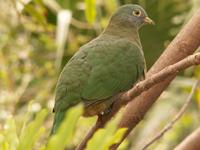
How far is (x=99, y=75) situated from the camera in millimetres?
1982

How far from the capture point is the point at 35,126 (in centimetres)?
89

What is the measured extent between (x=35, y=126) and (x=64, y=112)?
3.04ft

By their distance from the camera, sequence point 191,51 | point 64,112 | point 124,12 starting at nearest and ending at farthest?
point 191,51 < point 64,112 < point 124,12

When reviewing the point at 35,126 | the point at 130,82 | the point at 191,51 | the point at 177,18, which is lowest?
the point at 177,18

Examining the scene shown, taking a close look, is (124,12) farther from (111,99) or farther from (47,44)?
(47,44)

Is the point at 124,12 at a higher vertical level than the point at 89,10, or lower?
lower

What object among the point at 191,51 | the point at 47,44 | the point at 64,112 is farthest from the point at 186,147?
the point at 47,44

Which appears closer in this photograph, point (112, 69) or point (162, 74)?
point (162, 74)

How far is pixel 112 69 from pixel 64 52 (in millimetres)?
1309

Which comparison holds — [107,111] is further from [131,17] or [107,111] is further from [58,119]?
[131,17]

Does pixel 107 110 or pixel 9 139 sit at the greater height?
pixel 9 139

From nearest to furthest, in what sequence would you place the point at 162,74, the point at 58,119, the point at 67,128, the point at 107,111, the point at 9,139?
the point at 67,128
the point at 9,139
the point at 162,74
the point at 58,119
the point at 107,111

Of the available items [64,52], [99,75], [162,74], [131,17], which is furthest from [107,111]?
[64,52]

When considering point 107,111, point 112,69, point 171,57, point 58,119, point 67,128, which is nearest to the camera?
point 67,128
